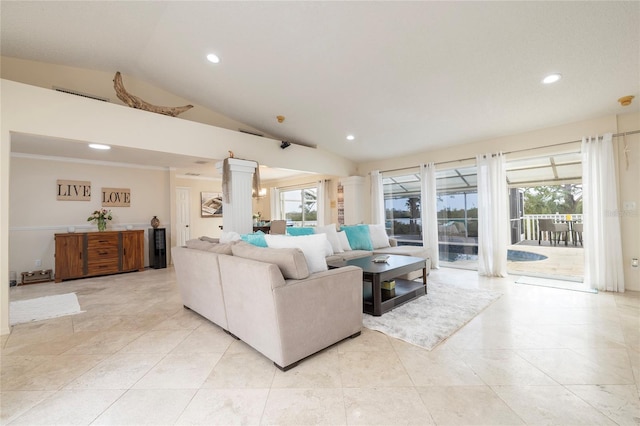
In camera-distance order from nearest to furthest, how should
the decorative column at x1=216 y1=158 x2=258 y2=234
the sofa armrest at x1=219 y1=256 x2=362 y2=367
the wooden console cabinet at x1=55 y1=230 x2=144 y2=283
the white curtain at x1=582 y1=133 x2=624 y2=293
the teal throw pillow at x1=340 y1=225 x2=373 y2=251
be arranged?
the sofa armrest at x1=219 y1=256 x2=362 y2=367
the white curtain at x1=582 y1=133 x2=624 y2=293
the decorative column at x1=216 y1=158 x2=258 y2=234
the wooden console cabinet at x1=55 y1=230 x2=144 y2=283
the teal throw pillow at x1=340 y1=225 x2=373 y2=251

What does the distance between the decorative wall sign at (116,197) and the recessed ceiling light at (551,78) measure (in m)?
7.24

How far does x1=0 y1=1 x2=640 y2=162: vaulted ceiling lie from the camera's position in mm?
2443

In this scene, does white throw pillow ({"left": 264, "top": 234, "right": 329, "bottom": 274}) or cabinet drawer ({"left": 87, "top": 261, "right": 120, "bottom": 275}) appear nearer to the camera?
white throw pillow ({"left": 264, "top": 234, "right": 329, "bottom": 274})

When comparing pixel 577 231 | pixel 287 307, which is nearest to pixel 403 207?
pixel 577 231

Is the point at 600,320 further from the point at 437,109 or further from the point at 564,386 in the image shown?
the point at 437,109

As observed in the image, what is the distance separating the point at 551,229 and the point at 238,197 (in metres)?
7.88

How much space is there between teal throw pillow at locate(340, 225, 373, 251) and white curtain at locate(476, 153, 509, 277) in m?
1.97

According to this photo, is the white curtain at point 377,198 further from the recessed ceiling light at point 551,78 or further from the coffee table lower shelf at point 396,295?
the recessed ceiling light at point 551,78

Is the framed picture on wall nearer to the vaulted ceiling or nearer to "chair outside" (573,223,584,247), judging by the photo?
→ the vaulted ceiling

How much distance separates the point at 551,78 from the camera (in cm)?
306

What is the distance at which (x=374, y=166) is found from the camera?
261 inches

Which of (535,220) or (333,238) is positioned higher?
(535,220)

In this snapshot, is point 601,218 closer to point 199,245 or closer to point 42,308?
point 199,245

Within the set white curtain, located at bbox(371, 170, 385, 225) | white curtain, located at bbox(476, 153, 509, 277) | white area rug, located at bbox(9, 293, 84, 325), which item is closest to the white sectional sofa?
white area rug, located at bbox(9, 293, 84, 325)
